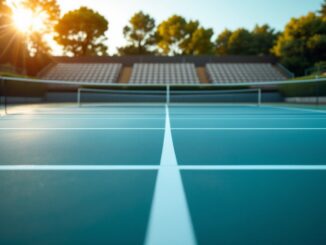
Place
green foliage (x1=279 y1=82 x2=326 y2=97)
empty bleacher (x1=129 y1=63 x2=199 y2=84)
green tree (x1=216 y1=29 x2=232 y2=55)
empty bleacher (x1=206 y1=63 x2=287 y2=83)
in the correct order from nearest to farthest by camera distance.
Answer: green foliage (x1=279 y1=82 x2=326 y2=97) → empty bleacher (x1=206 y1=63 x2=287 y2=83) → empty bleacher (x1=129 y1=63 x2=199 y2=84) → green tree (x1=216 y1=29 x2=232 y2=55)

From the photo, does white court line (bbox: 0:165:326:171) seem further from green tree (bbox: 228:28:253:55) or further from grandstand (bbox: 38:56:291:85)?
green tree (bbox: 228:28:253:55)

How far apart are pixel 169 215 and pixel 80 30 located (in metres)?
44.6

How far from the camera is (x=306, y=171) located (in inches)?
68.5

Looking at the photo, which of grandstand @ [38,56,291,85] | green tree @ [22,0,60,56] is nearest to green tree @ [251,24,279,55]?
grandstand @ [38,56,291,85]

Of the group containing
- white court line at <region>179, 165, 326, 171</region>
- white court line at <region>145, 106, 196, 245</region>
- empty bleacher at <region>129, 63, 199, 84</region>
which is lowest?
white court line at <region>145, 106, 196, 245</region>

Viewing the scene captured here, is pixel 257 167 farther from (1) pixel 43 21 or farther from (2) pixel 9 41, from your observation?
(1) pixel 43 21

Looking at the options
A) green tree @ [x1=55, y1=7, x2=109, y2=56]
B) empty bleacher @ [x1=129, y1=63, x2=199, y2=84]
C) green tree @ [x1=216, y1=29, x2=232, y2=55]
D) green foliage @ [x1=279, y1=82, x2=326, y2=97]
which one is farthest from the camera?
green tree @ [x1=216, y1=29, x2=232, y2=55]

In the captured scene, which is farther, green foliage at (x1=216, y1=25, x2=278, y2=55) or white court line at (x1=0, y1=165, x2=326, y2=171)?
green foliage at (x1=216, y1=25, x2=278, y2=55)

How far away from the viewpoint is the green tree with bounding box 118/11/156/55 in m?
45.7

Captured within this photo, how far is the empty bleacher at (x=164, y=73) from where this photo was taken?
2728 cm

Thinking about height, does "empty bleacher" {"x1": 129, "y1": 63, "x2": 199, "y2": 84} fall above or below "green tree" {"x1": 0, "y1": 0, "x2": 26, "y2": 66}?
below

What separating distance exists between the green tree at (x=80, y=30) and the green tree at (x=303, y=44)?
27459mm

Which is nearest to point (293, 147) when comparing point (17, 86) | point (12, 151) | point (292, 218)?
point (292, 218)

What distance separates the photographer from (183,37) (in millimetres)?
44375
